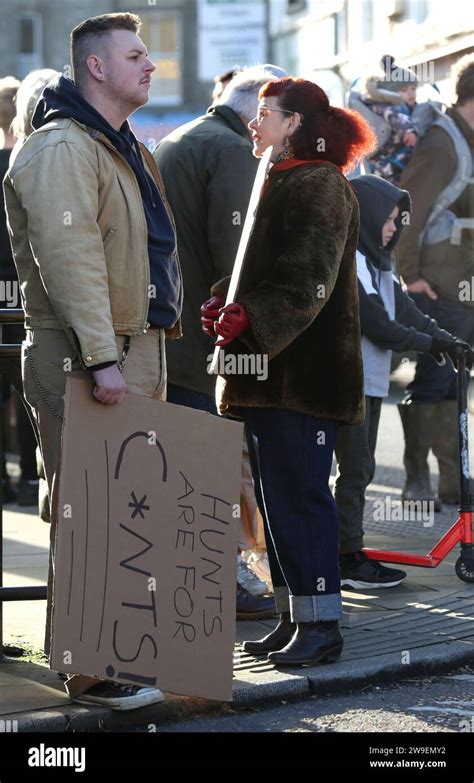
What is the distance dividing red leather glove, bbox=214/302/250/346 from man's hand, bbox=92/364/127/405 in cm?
61

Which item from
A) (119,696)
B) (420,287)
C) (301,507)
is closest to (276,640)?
(301,507)

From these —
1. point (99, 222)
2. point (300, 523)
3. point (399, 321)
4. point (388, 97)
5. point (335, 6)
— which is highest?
point (335, 6)

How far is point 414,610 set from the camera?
19.6 feet

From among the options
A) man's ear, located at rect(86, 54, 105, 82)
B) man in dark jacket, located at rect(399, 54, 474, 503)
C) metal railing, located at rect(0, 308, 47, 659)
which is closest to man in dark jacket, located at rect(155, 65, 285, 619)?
metal railing, located at rect(0, 308, 47, 659)

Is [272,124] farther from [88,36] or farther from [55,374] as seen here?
[55,374]

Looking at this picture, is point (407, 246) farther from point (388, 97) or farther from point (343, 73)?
point (343, 73)

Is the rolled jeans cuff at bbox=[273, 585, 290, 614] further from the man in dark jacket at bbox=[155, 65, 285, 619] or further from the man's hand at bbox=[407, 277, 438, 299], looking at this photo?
the man's hand at bbox=[407, 277, 438, 299]

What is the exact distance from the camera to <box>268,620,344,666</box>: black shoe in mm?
5074

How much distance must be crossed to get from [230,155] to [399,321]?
1.35 metres

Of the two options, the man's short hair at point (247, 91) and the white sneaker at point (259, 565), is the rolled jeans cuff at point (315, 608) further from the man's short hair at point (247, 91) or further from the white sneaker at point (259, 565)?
the man's short hair at point (247, 91)

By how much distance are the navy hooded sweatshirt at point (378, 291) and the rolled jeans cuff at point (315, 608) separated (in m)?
1.59

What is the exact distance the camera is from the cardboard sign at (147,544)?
4367 millimetres
